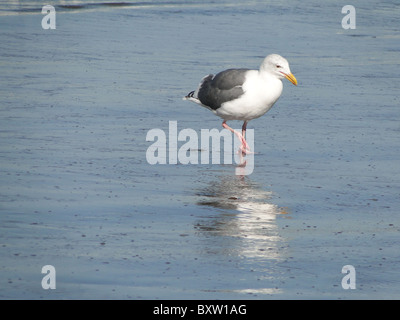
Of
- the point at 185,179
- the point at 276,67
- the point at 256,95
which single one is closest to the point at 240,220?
the point at 185,179

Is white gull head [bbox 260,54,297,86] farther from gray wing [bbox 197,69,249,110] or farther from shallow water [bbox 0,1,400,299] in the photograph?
shallow water [bbox 0,1,400,299]

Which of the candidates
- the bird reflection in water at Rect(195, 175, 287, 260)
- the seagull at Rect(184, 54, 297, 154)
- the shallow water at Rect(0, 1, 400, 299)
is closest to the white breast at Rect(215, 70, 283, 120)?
the seagull at Rect(184, 54, 297, 154)

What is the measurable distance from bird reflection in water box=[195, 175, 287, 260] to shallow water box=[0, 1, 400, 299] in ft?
0.06

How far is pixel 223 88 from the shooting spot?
10.7 metres

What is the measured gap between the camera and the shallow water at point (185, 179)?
20.5 ft

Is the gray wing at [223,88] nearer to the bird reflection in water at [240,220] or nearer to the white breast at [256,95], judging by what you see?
the white breast at [256,95]

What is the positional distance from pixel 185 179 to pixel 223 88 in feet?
7.08

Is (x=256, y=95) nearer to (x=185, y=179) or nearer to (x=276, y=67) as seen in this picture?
(x=276, y=67)

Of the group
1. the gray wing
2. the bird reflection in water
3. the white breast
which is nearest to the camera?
the bird reflection in water

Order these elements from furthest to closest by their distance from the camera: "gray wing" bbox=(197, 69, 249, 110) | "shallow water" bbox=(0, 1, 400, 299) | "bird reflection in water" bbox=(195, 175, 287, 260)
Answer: "gray wing" bbox=(197, 69, 249, 110) → "bird reflection in water" bbox=(195, 175, 287, 260) → "shallow water" bbox=(0, 1, 400, 299)

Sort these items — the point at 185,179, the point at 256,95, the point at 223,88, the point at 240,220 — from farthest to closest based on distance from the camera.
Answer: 1. the point at 223,88
2. the point at 256,95
3. the point at 185,179
4. the point at 240,220

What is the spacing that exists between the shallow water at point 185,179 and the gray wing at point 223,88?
409 mm

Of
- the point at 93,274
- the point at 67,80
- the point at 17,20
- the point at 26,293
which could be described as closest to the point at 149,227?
the point at 93,274

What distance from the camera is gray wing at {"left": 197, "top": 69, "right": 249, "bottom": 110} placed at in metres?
10.5
